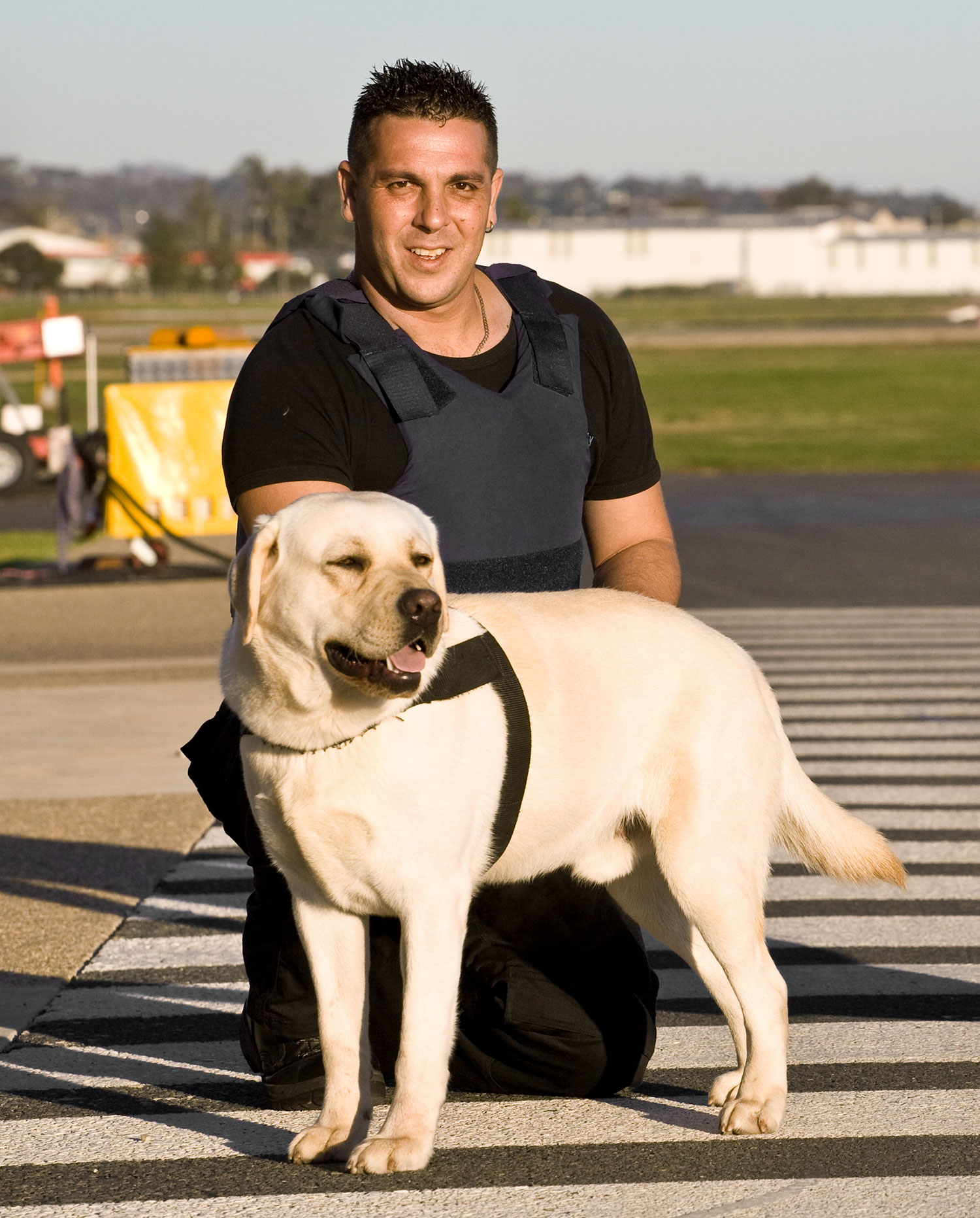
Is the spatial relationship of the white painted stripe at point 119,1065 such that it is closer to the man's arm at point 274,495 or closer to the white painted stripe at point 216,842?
the man's arm at point 274,495

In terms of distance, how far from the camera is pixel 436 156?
183 inches

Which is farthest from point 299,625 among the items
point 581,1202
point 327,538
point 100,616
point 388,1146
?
point 100,616

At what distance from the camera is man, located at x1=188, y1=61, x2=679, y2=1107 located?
439 centimetres

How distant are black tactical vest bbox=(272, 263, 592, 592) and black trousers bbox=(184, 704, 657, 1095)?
754 millimetres

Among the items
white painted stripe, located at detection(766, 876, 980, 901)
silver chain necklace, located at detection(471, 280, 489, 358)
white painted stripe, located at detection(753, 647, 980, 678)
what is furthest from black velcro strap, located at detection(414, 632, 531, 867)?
white painted stripe, located at detection(753, 647, 980, 678)

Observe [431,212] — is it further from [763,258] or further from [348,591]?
[763,258]

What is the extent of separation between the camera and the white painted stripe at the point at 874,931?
221 inches

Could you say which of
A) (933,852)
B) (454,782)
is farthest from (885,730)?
(454,782)

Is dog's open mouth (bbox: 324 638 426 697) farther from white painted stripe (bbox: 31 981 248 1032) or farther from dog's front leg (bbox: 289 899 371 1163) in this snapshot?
white painted stripe (bbox: 31 981 248 1032)

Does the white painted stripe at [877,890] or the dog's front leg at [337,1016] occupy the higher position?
the dog's front leg at [337,1016]

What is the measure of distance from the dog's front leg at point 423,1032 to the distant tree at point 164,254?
143346 millimetres

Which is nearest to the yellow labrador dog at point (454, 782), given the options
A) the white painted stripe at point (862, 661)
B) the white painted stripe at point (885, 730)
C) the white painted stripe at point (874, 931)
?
the white painted stripe at point (874, 931)

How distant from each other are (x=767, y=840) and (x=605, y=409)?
55.1 inches

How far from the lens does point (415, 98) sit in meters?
4.61
